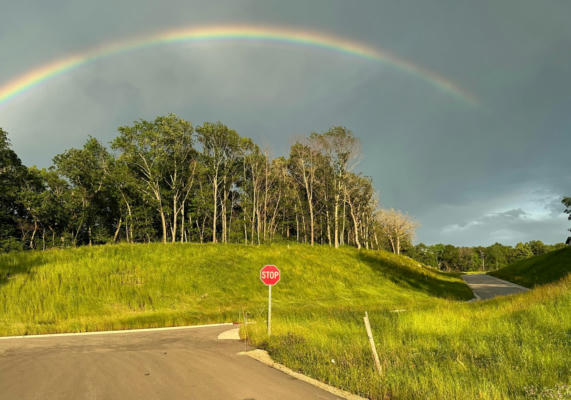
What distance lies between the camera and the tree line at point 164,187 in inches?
2087

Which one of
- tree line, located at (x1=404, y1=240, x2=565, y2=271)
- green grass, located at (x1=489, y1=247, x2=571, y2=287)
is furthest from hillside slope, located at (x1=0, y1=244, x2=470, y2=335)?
tree line, located at (x1=404, y1=240, x2=565, y2=271)

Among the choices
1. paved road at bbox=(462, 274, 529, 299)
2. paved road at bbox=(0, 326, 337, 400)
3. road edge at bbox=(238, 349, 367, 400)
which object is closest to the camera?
road edge at bbox=(238, 349, 367, 400)

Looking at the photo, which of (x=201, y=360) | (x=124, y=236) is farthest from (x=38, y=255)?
(x=124, y=236)

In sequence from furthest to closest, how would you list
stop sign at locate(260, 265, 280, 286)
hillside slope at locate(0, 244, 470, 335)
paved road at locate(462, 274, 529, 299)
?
paved road at locate(462, 274, 529, 299)
hillside slope at locate(0, 244, 470, 335)
stop sign at locate(260, 265, 280, 286)

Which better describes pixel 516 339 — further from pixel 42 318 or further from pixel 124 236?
pixel 124 236

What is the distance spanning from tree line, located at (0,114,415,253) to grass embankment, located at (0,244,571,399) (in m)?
16.2

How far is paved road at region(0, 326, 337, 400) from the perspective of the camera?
7.52 meters

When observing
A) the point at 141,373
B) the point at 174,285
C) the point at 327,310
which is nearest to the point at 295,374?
the point at 141,373

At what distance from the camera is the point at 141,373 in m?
9.17

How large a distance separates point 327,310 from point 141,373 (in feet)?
51.4

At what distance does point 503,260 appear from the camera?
579 ft

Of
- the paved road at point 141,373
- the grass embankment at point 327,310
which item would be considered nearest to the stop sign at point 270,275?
the grass embankment at point 327,310

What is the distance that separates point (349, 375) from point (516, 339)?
20.4ft

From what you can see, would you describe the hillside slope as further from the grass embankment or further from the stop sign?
the stop sign
